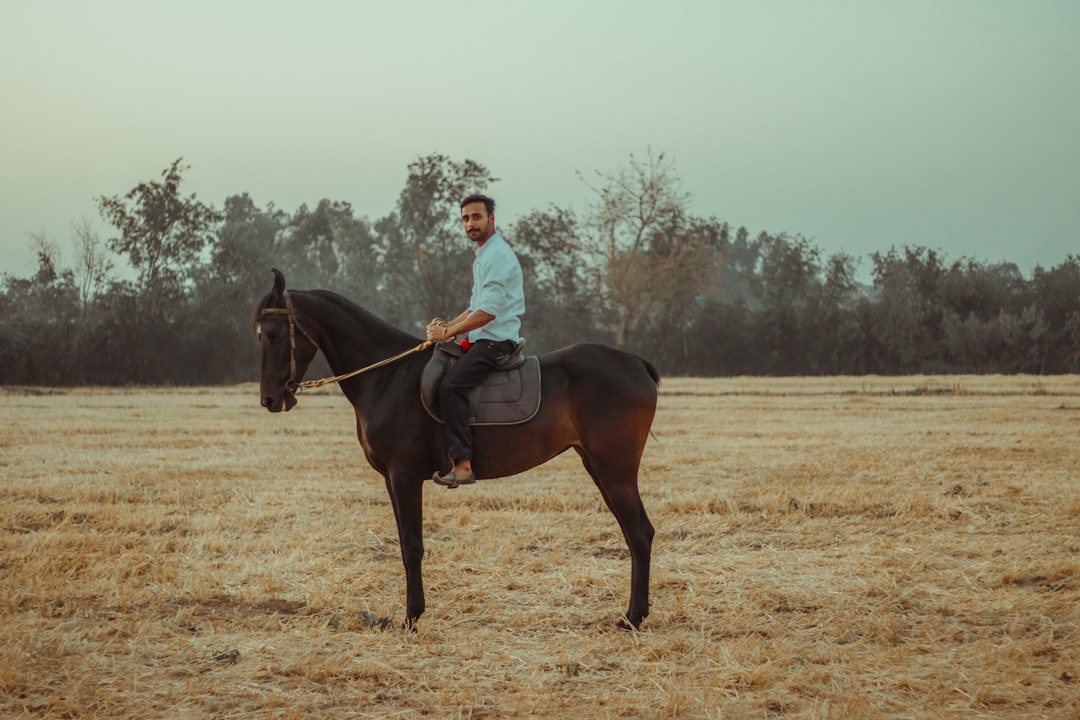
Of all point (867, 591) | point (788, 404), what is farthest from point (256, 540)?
point (788, 404)

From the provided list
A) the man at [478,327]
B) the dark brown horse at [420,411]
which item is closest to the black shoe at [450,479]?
the man at [478,327]

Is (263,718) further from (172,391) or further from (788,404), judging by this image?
(172,391)

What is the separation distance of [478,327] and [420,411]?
28.1 inches

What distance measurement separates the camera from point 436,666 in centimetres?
593

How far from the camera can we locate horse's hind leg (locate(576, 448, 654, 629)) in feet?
22.3

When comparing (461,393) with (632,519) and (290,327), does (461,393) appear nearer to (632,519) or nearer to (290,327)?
(290,327)

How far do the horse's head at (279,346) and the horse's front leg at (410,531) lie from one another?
93cm

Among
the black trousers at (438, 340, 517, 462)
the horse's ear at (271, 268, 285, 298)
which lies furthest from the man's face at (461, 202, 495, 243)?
the horse's ear at (271, 268, 285, 298)

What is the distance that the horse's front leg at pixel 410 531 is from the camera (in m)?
6.77

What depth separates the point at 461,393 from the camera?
671 cm

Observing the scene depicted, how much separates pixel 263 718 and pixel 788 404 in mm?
21942

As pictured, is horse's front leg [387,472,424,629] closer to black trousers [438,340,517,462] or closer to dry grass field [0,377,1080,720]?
dry grass field [0,377,1080,720]

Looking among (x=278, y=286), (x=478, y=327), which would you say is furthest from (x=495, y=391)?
(x=278, y=286)

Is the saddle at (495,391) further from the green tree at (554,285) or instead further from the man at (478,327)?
the green tree at (554,285)
